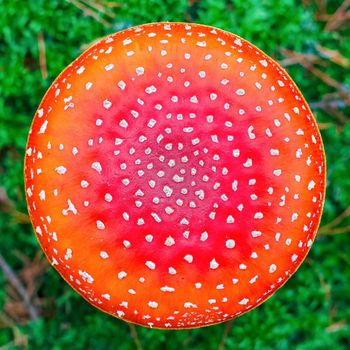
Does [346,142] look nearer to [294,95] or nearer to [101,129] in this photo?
[294,95]

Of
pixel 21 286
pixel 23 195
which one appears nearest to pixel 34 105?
pixel 23 195

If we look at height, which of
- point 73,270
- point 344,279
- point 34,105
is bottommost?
point 344,279

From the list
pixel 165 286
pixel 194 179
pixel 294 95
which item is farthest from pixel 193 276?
pixel 294 95

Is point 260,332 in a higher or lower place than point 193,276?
lower

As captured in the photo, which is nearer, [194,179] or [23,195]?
[194,179]

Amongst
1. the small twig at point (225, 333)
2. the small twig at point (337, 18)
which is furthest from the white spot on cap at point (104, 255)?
the small twig at point (337, 18)
